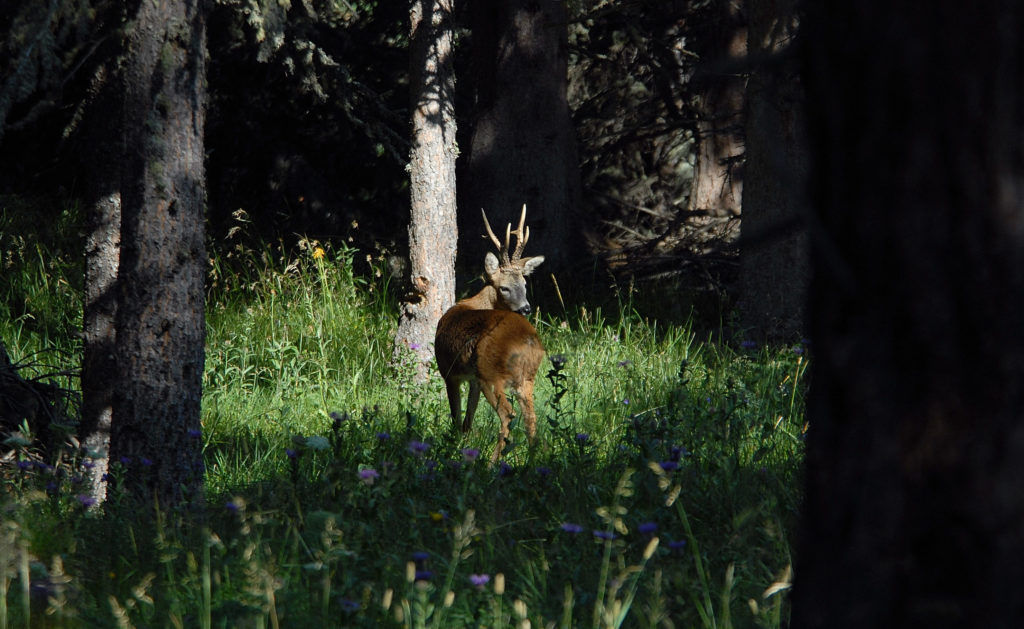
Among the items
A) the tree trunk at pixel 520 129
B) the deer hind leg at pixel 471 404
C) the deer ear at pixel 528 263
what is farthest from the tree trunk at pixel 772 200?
the tree trunk at pixel 520 129

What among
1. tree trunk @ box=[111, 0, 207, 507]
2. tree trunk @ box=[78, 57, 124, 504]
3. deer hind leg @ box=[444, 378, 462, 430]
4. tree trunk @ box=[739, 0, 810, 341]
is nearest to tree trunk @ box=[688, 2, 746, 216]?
tree trunk @ box=[739, 0, 810, 341]

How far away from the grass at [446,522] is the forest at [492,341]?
2 centimetres

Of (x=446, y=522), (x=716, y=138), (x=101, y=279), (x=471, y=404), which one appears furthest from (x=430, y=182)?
(x=716, y=138)

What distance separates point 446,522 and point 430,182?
537 centimetres

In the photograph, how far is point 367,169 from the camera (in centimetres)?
1324

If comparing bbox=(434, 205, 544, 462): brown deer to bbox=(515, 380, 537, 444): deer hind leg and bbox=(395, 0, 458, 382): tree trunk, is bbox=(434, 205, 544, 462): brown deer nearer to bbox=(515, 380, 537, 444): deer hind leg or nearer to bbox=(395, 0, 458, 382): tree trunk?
bbox=(515, 380, 537, 444): deer hind leg

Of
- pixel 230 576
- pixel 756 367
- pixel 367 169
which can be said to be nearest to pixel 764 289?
pixel 756 367

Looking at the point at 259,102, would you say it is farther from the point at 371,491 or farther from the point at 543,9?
the point at 371,491

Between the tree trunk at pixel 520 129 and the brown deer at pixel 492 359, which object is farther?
the tree trunk at pixel 520 129

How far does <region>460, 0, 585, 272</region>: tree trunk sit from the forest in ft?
0.12

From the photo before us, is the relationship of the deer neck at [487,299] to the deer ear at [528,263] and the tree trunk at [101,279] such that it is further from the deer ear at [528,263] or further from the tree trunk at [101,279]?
the tree trunk at [101,279]

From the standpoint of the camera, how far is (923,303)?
1.70 m

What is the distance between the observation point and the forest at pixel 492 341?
5.56ft

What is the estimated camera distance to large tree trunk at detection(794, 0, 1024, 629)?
1.65 metres
